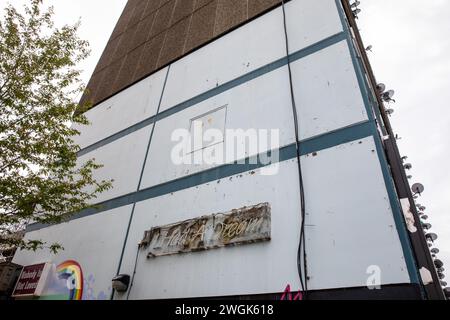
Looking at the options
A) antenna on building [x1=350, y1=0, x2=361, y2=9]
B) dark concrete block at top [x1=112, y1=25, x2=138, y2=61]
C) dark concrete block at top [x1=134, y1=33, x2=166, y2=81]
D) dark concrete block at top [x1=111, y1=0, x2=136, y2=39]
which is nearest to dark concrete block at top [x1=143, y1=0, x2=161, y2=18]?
dark concrete block at top [x1=112, y1=25, x2=138, y2=61]

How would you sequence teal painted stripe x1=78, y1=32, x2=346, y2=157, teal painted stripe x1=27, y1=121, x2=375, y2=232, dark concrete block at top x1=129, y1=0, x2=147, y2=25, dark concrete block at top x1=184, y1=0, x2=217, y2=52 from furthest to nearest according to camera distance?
1. dark concrete block at top x1=129, y1=0, x2=147, y2=25
2. dark concrete block at top x1=184, y1=0, x2=217, y2=52
3. teal painted stripe x1=78, y1=32, x2=346, y2=157
4. teal painted stripe x1=27, y1=121, x2=375, y2=232

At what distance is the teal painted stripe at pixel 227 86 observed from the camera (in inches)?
229

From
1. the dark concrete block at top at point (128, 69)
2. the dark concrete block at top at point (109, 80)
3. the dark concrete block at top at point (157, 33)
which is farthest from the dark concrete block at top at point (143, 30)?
the dark concrete block at top at point (109, 80)

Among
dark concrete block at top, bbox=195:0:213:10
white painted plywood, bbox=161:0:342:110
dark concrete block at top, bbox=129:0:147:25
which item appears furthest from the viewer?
dark concrete block at top, bbox=129:0:147:25

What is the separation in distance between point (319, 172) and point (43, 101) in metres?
6.22

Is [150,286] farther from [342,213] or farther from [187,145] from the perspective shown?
[342,213]

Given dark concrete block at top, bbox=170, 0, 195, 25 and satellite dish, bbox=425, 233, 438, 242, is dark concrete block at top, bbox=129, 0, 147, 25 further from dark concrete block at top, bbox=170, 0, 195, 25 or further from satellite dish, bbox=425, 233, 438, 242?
satellite dish, bbox=425, 233, 438, 242

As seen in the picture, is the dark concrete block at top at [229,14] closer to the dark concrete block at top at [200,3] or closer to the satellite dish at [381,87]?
the dark concrete block at top at [200,3]

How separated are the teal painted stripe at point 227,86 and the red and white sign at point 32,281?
159 inches

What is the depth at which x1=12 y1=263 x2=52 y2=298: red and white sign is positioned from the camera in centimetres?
675

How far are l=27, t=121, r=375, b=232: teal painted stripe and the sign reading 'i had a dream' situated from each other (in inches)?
35.8

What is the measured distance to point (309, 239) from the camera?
408cm

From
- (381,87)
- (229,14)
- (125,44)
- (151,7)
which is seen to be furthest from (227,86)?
(151,7)

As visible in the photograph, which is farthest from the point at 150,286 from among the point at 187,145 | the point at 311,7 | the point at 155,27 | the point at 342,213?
the point at 155,27
